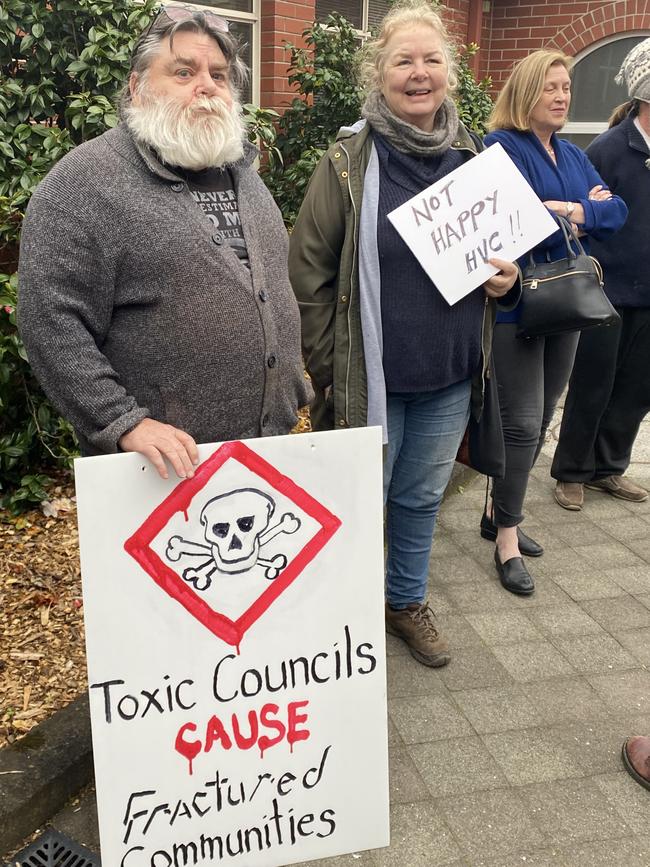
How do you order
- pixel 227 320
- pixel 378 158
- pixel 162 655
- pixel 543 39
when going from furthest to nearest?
pixel 543 39, pixel 378 158, pixel 227 320, pixel 162 655

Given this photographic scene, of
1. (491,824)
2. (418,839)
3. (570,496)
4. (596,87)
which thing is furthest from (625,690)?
(596,87)

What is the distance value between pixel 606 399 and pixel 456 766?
88.2 inches

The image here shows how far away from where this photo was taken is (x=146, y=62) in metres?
1.90

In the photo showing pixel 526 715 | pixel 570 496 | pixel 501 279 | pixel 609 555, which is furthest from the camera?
pixel 570 496

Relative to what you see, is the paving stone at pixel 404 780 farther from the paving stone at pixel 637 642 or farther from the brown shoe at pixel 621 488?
the brown shoe at pixel 621 488

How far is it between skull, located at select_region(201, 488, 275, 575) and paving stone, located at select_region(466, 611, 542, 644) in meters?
1.64

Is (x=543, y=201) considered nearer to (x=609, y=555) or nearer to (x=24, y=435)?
(x=609, y=555)

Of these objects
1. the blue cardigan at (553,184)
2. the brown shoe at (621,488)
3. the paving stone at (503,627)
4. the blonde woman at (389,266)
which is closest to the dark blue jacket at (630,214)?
the blue cardigan at (553,184)

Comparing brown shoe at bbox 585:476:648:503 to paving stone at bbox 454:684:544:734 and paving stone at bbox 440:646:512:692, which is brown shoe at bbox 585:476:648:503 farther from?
paving stone at bbox 454:684:544:734

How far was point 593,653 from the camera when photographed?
3.06 m

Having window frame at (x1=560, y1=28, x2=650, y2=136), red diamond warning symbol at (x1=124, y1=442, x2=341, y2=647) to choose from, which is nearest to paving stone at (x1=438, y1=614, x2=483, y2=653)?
red diamond warning symbol at (x1=124, y1=442, x2=341, y2=647)

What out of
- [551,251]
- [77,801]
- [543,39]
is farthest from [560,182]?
[543,39]

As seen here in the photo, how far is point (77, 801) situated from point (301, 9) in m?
5.00

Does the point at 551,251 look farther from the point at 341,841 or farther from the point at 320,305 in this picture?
the point at 341,841
